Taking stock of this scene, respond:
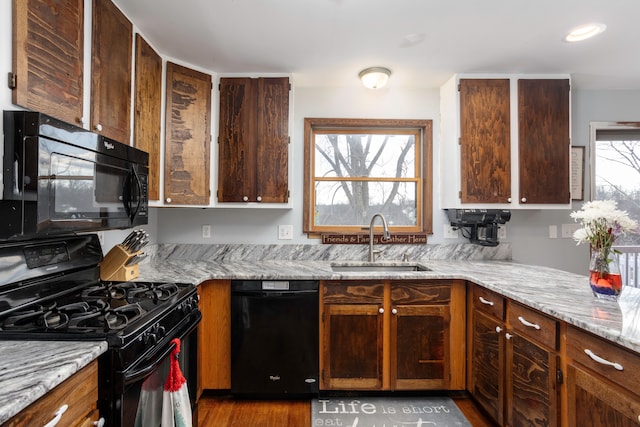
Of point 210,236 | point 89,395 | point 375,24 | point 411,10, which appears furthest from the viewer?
point 210,236

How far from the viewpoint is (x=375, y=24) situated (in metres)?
1.78

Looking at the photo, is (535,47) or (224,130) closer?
(535,47)

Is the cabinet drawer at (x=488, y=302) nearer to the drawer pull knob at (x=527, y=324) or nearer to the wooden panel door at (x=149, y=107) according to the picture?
the drawer pull knob at (x=527, y=324)

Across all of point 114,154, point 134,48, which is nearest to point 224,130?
point 134,48

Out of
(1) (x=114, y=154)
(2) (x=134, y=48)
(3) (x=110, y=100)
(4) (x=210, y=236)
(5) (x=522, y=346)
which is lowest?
(5) (x=522, y=346)

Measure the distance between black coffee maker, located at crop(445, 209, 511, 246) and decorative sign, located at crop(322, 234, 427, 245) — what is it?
318mm

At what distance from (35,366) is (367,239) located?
2.13m

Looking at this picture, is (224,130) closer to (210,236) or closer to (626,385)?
(210,236)

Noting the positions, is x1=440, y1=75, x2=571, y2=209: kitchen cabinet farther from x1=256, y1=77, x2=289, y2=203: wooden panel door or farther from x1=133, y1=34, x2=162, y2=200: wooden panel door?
x1=133, y1=34, x2=162, y2=200: wooden panel door

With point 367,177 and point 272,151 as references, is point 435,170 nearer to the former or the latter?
point 367,177

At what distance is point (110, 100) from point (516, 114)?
2.58m

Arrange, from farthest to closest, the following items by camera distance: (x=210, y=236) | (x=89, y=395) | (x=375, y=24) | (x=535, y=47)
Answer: (x=210, y=236), (x=535, y=47), (x=375, y=24), (x=89, y=395)

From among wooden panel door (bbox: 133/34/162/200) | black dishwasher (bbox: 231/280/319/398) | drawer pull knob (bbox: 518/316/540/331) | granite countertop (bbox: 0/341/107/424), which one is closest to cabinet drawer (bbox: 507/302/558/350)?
drawer pull knob (bbox: 518/316/540/331)

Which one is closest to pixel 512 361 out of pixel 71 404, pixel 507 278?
pixel 507 278
